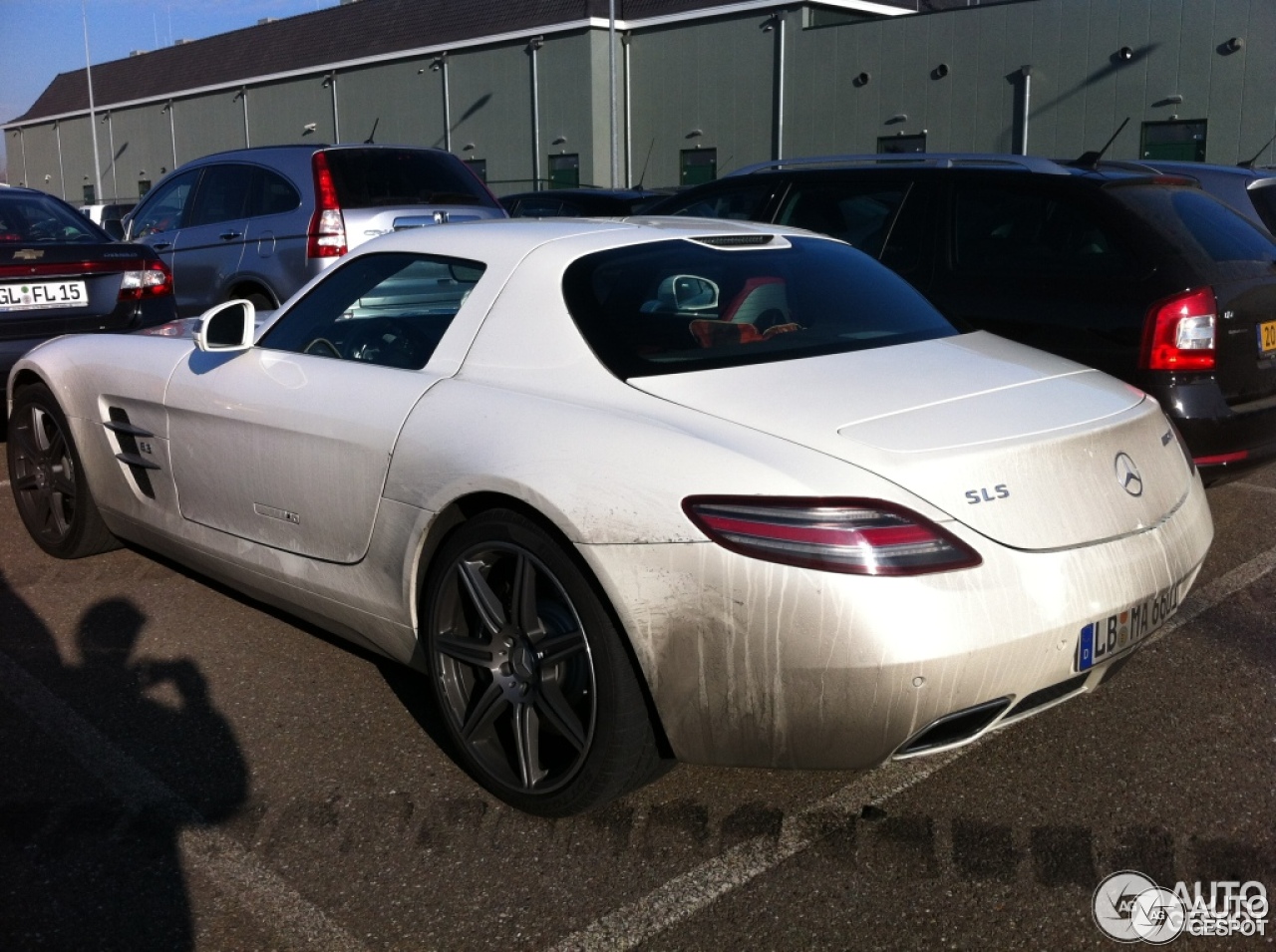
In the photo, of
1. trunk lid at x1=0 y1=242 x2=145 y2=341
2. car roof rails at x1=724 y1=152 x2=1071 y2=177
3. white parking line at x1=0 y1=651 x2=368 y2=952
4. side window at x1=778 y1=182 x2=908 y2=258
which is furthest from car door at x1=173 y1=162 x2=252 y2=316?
white parking line at x1=0 y1=651 x2=368 y2=952

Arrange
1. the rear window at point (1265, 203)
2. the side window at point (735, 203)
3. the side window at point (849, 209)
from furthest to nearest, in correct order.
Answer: the rear window at point (1265, 203) → the side window at point (735, 203) → the side window at point (849, 209)

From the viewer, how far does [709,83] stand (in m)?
29.8

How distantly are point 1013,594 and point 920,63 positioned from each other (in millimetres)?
25518

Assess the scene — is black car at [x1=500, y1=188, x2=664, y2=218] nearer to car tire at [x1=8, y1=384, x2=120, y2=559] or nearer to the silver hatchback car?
the silver hatchback car

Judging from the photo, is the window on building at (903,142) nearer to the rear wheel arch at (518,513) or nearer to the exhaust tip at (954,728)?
the rear wheel arch at (518,513)

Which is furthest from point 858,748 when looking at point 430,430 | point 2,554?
point 2,554

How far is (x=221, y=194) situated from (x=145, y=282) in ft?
6.66

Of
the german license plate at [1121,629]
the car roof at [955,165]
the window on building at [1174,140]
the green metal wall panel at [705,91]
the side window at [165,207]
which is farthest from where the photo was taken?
the green metal wall panel at [705,91]

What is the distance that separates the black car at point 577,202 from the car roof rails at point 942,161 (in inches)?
208

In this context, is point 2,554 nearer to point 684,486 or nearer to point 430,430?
point 430,430

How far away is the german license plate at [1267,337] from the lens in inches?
197

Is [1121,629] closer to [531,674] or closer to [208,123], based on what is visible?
[531,674]

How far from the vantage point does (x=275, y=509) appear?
3783mm

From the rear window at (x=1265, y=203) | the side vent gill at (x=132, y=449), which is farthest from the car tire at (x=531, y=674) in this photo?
the rear window at (x=1265, y=203)
